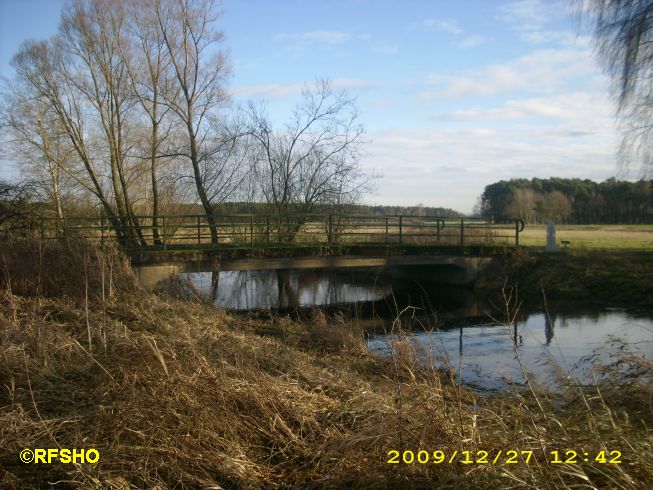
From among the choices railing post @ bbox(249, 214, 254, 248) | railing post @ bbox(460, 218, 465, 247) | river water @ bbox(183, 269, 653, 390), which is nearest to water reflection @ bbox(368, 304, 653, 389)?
river water @ bbox(183, 269, 653, 390)

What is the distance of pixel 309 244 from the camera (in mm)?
20719

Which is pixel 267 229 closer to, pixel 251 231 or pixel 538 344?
pixel 251 231

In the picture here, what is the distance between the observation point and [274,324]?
1279 centimetres

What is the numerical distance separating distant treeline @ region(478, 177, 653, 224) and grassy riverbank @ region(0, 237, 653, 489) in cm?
4289

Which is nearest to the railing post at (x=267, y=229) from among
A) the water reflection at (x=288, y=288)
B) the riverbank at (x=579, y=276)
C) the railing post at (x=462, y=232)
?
the water reflection at (x=288, y=288)

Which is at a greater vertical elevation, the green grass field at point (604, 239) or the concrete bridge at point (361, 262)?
the green grass field at point (604, 239)

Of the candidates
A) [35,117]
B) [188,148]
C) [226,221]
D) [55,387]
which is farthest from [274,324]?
[35,117]

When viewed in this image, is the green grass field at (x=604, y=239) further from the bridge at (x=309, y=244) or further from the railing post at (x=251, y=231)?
the railing post at (x=251, y=231)

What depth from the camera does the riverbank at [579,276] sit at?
18.0 m

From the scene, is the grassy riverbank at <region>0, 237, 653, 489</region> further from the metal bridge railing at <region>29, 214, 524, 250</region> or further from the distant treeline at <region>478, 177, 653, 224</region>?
the distant treeline at <region>478, 177, 653, 224</region>

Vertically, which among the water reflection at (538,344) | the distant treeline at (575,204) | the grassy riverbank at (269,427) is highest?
the distant treeline at (575,204)

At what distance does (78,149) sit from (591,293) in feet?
64.4

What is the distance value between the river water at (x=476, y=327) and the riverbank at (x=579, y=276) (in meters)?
1.15

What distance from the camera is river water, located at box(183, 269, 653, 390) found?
270 inches
